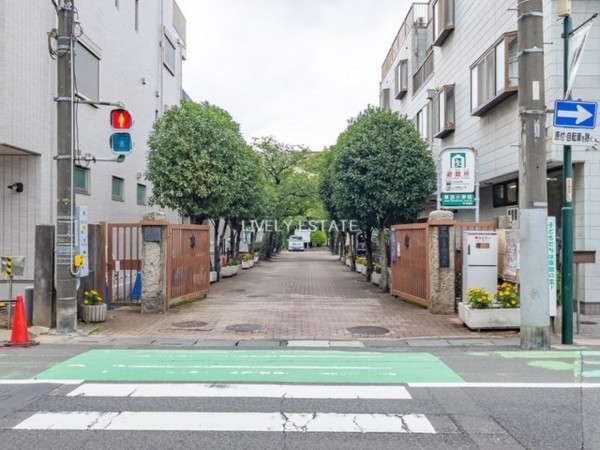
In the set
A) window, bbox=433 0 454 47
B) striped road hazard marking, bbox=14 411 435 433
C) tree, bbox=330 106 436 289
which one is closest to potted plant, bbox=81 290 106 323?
striped road hazard marking, bbox=14 411 435 433

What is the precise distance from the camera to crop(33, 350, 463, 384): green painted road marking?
262 inches

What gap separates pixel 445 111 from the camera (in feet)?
64.2

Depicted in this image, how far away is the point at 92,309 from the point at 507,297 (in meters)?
8.56

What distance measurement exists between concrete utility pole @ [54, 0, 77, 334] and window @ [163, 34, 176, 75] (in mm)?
15272

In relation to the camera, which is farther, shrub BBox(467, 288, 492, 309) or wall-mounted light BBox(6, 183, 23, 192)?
wall-mounted light BBox(6, 183, 23, 192)

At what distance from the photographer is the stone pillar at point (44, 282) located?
1026 centimetres

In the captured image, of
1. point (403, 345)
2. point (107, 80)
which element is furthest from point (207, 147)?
point (403, 345)

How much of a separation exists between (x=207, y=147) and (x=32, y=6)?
22.4 ft

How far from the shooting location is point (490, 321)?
10062 millimetres

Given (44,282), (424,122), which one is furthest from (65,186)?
(424,122)

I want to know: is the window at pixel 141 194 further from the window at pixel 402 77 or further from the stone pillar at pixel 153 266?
the window at pixel 402 77

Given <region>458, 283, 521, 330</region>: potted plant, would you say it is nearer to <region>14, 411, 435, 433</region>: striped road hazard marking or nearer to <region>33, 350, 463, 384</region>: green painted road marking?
<region>33, 350, 463, 384</region>: green painted road marking

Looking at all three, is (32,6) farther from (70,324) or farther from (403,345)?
(403,345)

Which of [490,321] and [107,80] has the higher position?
[107,80]
